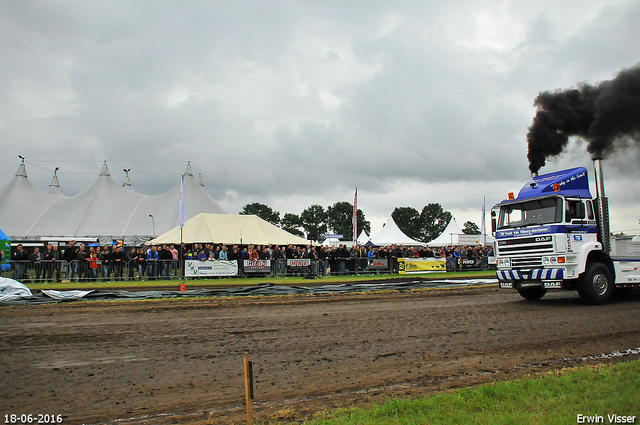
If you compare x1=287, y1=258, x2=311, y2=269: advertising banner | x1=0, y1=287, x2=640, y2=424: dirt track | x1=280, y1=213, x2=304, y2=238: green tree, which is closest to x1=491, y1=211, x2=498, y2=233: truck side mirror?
x1=0, y1=287, x2=640, y2=424: dirt track

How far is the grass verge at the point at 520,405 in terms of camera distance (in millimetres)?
4008

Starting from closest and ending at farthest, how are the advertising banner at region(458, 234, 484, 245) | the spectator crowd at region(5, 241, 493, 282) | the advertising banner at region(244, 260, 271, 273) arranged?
the spectator crowd at region(5, 241, 493, 282)
the advertising banner at region(244, 260, 271, 273)
the advertising banner at region(458, 234, 484, 245)

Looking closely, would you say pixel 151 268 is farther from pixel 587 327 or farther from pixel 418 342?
pixel 587 327

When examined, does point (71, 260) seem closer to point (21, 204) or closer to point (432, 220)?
point (21, 204)

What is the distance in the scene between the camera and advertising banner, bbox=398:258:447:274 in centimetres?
2598

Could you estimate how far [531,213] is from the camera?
12227 millimetres

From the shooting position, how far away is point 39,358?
20.9 feet

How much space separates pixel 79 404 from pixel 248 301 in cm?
864

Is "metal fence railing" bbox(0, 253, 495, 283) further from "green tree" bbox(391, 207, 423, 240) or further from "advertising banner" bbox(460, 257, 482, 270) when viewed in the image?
"green tree" bbox(391, 207, 423, 240)

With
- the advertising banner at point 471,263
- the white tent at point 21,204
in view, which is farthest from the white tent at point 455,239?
the white tent at point 21,204

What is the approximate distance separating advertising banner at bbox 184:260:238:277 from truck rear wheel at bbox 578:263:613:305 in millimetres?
15945

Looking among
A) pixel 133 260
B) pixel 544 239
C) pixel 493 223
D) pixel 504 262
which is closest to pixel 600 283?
pixel 544 239

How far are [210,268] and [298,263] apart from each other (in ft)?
15.8

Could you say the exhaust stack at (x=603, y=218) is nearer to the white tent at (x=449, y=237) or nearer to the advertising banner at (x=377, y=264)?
the advertising banner at (x=377, y=264)
